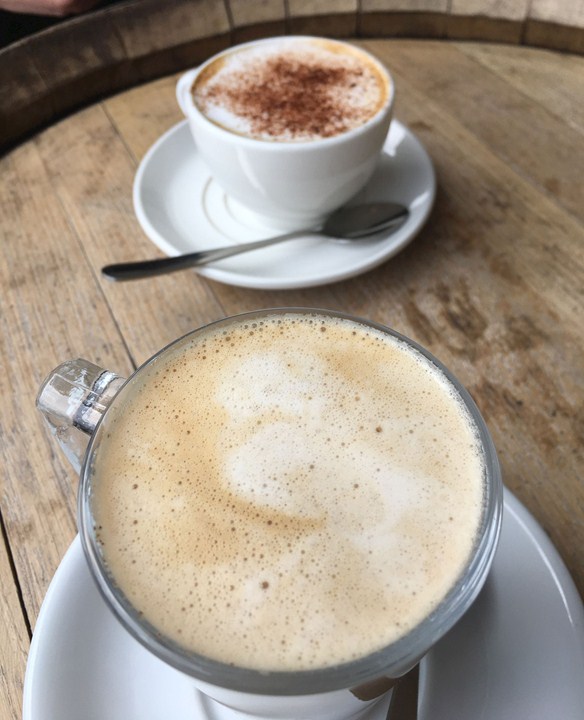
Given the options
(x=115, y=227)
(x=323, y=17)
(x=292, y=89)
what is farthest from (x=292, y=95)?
(x=323, y=17)

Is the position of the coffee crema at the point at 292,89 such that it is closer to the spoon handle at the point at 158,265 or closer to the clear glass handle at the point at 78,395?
Result: the spoon handle at the point at 158,265

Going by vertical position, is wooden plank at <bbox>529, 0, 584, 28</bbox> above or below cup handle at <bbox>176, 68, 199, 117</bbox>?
above

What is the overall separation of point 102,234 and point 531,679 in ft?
2.59

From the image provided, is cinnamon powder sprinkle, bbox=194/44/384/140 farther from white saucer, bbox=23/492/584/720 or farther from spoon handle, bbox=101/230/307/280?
white saucer, bbox=23/492/584/720

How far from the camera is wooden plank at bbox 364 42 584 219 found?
3.51 ft

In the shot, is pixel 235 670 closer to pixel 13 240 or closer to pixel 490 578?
pixel 490 578

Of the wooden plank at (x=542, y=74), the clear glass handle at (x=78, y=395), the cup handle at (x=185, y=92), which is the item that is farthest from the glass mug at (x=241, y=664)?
the wooden plank at (x=542, y=74)

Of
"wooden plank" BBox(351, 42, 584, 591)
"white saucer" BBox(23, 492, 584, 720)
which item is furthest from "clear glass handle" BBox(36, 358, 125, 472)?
"wooden plank" BBox(351, 42, 584, 591)

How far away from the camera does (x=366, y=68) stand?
3.59 ft

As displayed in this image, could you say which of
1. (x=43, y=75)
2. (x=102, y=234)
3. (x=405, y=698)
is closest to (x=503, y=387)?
(x=405, y=698)

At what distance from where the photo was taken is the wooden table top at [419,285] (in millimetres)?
734

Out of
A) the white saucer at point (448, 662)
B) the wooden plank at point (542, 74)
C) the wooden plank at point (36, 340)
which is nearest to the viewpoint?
the white saucer at point (448, 662)

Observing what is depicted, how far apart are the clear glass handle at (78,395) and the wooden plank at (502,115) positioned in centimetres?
74

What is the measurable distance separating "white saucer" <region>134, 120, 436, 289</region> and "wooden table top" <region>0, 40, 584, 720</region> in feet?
0.13
